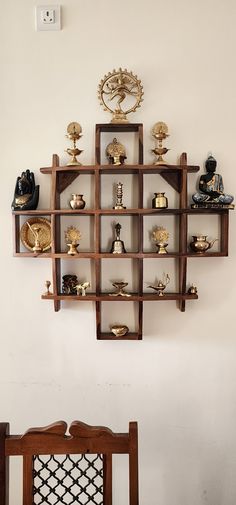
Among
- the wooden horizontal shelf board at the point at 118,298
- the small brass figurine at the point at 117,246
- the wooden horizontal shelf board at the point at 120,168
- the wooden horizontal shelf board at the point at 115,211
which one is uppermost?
the wooden horizontal shelf board at the point at 120,168

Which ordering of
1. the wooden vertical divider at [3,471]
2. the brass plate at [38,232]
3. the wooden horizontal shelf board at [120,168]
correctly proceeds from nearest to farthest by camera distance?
the wooden vertical divider at [3,471] → the wooden horizontal shelf board at [120,168] → the brass plate at [38,232]

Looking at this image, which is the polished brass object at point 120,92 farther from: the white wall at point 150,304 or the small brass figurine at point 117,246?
the small brass figurine at point 117,246

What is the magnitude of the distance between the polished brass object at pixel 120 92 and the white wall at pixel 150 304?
0.04 meters

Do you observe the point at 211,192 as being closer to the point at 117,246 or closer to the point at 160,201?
the point at 160,201

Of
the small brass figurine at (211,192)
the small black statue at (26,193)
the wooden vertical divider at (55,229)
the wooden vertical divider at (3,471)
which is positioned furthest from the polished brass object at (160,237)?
the wooden vertical divider at (3,471)

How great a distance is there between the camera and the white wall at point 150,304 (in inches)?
64.3

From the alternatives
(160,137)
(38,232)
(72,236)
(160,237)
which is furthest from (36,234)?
(160,137)

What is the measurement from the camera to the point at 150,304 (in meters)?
1.69

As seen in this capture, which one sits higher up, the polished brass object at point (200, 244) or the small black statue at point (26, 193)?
the small black statue at point (26, 193)

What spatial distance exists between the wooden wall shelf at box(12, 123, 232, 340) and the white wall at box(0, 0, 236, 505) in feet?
0.24

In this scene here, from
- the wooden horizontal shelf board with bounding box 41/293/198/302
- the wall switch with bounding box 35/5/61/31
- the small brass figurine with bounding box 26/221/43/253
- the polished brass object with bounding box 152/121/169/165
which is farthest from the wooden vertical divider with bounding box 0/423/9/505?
the wall switch with bounding box 35/5/61/31

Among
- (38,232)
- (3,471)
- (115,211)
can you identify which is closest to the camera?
(3,471)

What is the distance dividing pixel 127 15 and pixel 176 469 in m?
1.87

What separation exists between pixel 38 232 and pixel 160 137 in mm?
611
